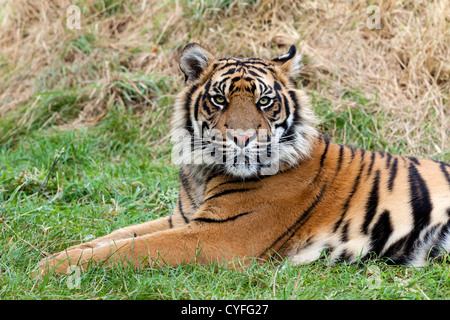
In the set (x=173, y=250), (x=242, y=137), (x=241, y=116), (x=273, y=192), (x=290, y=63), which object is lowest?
(x=173, y=250)

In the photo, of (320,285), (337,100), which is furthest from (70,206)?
(337,100)

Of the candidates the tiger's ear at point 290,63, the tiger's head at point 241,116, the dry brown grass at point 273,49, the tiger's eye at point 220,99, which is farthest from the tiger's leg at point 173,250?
the dry brown grass at point 273,49

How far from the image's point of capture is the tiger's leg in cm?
281

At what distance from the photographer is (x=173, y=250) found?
285 cm

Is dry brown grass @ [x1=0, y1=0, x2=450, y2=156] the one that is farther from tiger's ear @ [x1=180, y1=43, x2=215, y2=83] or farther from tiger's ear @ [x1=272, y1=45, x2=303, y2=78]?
tiger's ear @ [x1=180, y1=43, x2=215, y2=83]

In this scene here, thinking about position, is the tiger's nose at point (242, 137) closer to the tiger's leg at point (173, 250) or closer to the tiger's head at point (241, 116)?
the tiger's head at point (241, 116)

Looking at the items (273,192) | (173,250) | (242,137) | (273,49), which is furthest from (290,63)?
(273,49)

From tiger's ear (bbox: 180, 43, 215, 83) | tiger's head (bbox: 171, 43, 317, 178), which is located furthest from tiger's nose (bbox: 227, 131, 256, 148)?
tiger's ear (bbox: 180, 43, 215, 83)

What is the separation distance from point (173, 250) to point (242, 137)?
0.73 m

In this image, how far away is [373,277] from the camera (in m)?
2.72

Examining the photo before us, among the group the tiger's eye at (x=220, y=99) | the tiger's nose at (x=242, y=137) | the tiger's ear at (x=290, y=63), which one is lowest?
the tiger's nose at (x=242, y=137)

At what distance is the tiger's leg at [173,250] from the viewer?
281 centimetres

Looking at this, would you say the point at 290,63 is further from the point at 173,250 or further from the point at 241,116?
the point at 173,250

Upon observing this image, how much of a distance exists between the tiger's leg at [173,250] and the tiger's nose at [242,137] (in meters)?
0.48
